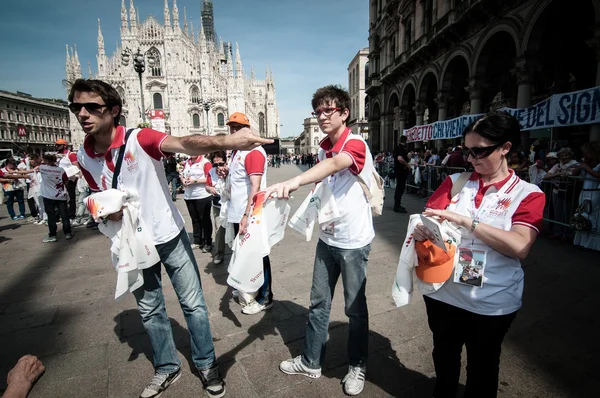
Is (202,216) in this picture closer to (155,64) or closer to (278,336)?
(278,336)

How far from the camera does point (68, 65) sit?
58.3 metres

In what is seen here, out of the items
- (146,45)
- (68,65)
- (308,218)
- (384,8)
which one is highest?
(146,45)

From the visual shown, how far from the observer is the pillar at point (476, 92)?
13.6 m

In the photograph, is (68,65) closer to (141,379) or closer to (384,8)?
(384,8)

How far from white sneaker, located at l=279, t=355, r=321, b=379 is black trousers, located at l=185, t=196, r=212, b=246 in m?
3.71

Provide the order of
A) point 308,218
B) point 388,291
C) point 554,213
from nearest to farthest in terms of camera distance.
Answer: point 308,218, point 388,291, point 554,213

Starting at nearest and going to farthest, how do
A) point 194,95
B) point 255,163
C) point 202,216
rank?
point 255,163
point 202,216
point 194,95

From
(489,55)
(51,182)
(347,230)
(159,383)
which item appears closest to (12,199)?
(51,182)

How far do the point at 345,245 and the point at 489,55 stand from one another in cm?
1527

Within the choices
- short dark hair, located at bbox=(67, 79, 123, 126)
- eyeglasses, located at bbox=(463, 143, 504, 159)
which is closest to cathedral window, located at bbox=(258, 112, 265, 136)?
short dark hair, located at bbox=(67, 79, 123, 126)

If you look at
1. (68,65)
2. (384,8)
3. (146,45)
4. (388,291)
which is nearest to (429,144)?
(384,8)

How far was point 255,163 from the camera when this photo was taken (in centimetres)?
311

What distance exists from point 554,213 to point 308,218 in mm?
6411

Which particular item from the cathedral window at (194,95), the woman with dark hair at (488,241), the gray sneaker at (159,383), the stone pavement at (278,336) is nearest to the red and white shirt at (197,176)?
the stone pavement at (278,336)
